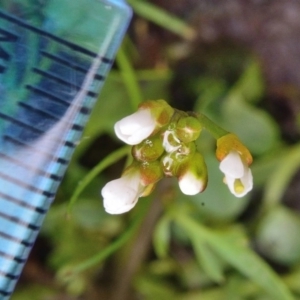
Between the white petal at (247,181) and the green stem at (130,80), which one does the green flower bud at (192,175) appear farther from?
the green stem at (130,80)

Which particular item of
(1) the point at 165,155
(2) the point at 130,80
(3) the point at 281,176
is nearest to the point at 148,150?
(1) the point at 165,155

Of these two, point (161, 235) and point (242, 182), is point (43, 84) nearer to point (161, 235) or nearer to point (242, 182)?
point (242, 182)

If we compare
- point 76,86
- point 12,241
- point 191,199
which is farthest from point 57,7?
point 191,199

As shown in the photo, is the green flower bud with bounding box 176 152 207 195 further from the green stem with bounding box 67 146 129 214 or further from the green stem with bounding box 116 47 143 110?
the green stem with bounding box 116 47 143 110

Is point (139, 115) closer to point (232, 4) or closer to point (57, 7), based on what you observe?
point (57, 7)

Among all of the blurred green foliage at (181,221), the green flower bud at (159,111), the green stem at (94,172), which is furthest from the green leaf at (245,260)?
the green flower bud at (159,111)

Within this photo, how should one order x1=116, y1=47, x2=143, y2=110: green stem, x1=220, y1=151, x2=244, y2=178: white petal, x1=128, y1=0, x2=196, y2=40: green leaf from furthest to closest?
x1=128, y1=0, x2=196, y2=40: green leaf, x1=116, y1=47, x2=143, y2=110: green stem, x1=220, y1=151, x2=244, y2=178: white petal

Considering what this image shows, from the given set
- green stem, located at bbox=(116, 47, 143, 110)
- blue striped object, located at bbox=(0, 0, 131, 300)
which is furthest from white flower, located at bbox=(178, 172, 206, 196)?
green stem, located at bbox=(116, 47, 143, 110)
